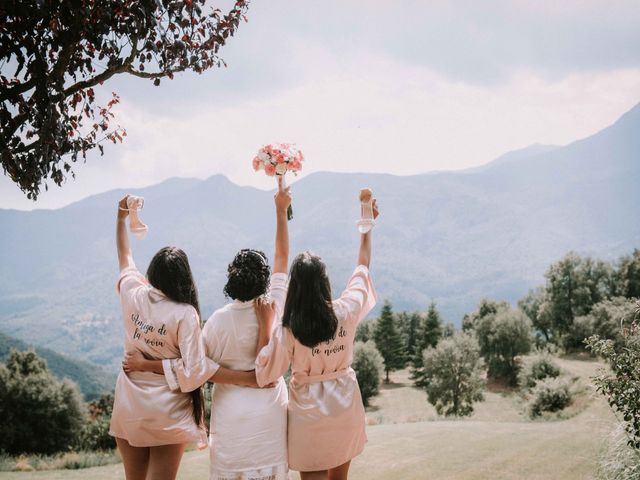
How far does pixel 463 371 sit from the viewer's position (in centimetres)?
4347

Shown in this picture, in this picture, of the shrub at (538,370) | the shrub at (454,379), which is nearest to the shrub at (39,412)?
the shrub at (454,379)

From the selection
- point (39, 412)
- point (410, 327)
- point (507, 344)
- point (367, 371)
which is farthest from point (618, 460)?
point (410, 327)

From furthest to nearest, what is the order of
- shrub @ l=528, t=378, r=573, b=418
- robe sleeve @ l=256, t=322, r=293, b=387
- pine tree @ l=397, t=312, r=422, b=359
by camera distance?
1. pine tree @ l=397, t=312, r=422, b=359
2. shrub @ l=528, t=378, r=573, b=418
3. robe sleeve @ l=256, t=322, r=293, b=387

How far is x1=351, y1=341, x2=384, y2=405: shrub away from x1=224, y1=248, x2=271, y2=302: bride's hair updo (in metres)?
48.6

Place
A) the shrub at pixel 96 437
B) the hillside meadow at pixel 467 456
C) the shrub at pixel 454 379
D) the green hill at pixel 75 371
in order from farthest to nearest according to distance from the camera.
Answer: the green hill at pixel 75 371
the shrub at pixel 454 379
the shrub at pixel 96 437
the hillside meadow at pixel 467 456

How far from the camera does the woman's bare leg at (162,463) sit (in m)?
4.00

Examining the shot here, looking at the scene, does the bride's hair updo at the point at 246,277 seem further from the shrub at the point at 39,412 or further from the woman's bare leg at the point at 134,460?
the shrub at the point at 39,412

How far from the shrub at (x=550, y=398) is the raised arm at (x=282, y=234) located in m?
28.7

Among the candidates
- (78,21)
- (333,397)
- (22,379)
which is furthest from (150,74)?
(22,379)

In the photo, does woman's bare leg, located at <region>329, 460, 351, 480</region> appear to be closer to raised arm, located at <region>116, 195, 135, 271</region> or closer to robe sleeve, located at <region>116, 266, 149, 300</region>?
robe sleeve, located at <region>116, 266, 149, 300</region>

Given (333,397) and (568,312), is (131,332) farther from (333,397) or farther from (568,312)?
(568,312)

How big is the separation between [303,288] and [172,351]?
117cm

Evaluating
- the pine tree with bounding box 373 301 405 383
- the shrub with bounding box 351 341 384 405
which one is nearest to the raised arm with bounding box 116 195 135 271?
the shrub with bounding box 351 341 384 405

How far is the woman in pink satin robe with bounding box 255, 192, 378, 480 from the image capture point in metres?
3.81
